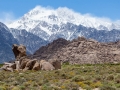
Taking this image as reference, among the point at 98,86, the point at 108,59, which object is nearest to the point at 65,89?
the point at 98,86

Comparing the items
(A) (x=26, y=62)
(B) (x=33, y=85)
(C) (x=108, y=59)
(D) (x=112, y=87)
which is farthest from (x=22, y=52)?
(C) (x=108, y=59)

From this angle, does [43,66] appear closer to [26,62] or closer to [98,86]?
[26,62]

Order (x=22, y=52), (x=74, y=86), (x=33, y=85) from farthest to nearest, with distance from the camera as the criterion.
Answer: (x=22, y=52), (x=33, y=85), (x=74, y=86)

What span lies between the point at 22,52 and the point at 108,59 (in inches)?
4466

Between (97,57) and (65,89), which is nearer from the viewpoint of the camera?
(65,89)

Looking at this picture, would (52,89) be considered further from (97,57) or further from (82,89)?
(97,57)

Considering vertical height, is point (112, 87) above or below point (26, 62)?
below

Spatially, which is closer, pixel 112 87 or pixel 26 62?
pixel 112 87

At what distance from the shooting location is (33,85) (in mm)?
24828

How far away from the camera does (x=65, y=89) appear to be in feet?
71.1

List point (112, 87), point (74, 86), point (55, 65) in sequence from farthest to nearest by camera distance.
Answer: point (55, 65)
point (74, 86)
point (112, 87)

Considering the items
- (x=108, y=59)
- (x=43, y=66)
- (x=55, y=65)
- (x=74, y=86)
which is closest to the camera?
(x=74, y=86)

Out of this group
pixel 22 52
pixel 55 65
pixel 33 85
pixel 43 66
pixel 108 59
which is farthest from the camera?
pixel 108 59

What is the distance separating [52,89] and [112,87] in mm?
4662
